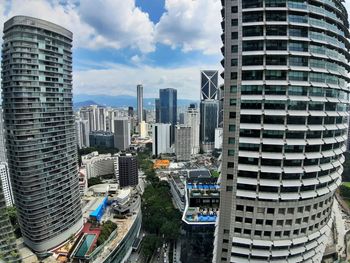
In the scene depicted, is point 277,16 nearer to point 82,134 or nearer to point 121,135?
point 121,135

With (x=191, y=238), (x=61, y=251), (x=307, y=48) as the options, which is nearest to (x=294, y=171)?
(x=307, y=48)

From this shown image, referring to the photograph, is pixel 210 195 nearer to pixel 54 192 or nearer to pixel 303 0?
pixel 54 192

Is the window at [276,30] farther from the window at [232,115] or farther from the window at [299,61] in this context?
the window at [232,115]

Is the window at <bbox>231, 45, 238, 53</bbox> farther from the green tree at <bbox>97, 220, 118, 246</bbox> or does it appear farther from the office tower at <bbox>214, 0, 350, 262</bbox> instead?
the green tree at <bbox>97, 220, 118, 246</bbox>

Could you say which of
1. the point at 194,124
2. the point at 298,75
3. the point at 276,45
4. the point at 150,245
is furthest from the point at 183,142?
the point at 276,45

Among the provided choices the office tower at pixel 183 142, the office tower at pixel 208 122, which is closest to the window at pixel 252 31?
the office tower at pixel 183 142

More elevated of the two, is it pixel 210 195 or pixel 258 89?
pixel 258 89
